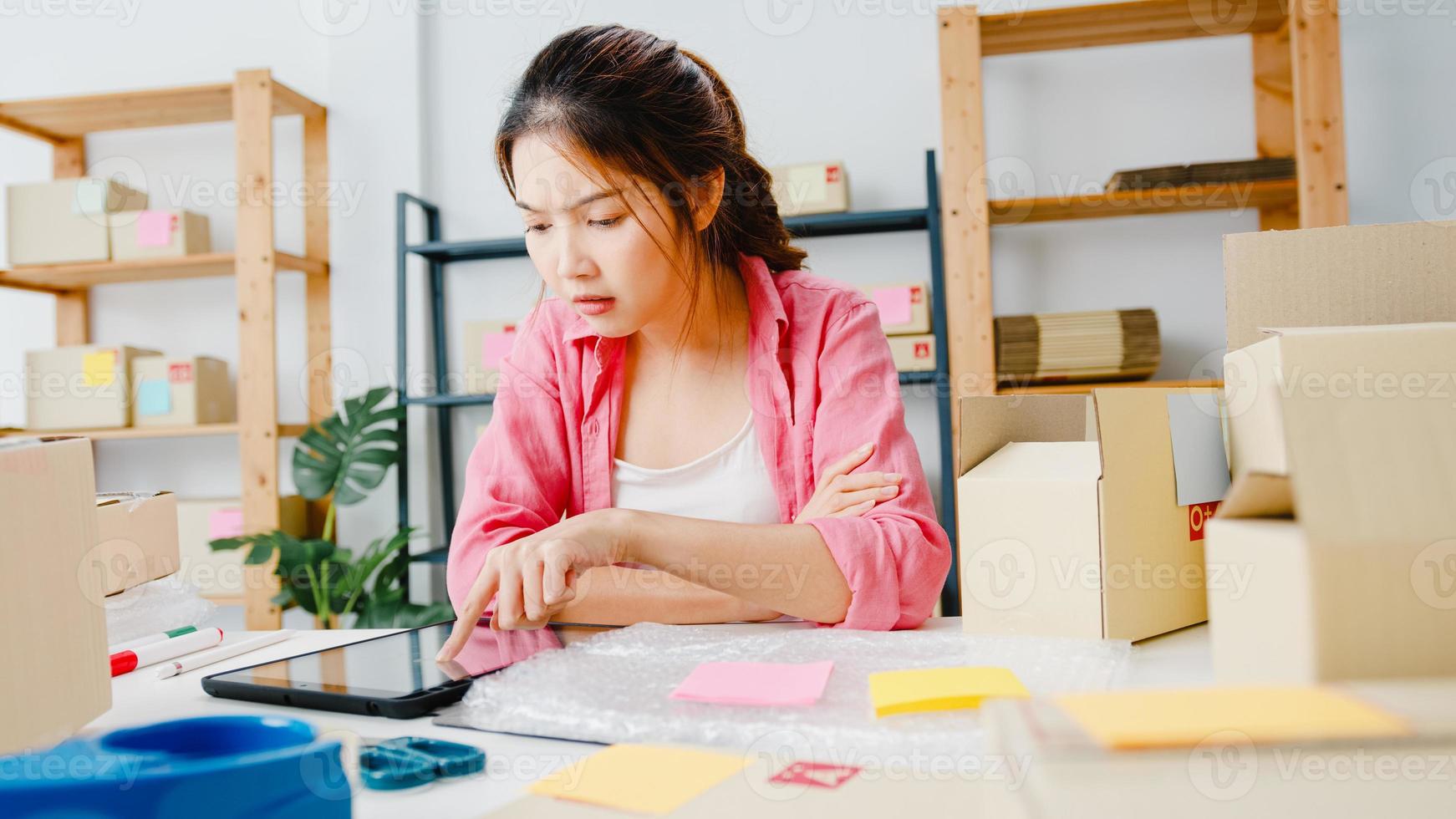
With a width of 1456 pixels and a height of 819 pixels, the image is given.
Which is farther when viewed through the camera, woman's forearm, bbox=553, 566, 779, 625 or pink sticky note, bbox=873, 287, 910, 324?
pink sticky note, bbox=873, 287, 910, 324

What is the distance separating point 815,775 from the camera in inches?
18.8

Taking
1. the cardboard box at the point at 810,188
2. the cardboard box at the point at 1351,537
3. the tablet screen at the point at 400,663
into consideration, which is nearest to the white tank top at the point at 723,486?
the tablet screen at the point at 400,663

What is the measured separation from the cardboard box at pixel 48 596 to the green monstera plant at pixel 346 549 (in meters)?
1.89

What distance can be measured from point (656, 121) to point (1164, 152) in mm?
1877

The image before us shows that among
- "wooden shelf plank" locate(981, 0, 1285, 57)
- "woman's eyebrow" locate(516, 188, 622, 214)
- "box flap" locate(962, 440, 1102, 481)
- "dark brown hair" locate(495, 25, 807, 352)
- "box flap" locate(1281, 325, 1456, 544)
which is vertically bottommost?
"box flap" locate(962, 440, 1102, 481)

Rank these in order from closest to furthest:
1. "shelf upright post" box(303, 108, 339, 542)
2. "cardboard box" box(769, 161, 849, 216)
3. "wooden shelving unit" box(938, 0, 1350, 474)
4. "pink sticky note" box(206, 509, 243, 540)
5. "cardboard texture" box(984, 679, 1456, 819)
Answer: "cardboard texture" box(984, 679, 1456, 819)
"wooden shelving unit" box(938, 0, 1350, 474)
"cardboard box" box(769, 161, 849, 216)
"pink sticky note" box(206, 509, 243, 540)
"shelf upright post" box(303, 108, 339, 542)

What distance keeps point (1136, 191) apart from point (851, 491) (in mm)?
1558

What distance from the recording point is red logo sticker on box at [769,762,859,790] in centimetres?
47

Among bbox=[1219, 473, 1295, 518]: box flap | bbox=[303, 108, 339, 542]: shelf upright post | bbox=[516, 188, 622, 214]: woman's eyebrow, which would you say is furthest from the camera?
bbox=[303, 108, 339, 542]: shelf upright post

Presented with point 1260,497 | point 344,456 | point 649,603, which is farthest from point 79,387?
point 1260,497

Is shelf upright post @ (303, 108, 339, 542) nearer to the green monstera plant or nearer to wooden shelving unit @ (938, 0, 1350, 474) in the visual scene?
the green monstera plant

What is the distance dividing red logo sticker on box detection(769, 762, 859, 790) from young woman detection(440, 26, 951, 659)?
348mm

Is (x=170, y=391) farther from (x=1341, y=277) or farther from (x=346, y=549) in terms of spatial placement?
(x=1341, y=277)

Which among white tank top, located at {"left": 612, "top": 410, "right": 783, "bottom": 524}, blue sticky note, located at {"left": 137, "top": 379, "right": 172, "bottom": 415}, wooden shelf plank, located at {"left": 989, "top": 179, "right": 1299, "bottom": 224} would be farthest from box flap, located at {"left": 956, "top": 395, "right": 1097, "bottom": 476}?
blue sticky note, located at {"left": 137, "top": 379, "right": 172, "bottom": 415}
